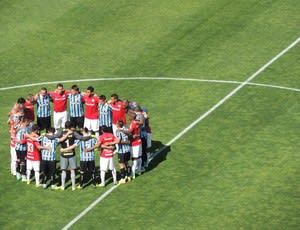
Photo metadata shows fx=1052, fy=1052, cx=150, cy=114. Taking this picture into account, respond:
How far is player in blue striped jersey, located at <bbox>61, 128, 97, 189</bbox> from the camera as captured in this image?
34.8m

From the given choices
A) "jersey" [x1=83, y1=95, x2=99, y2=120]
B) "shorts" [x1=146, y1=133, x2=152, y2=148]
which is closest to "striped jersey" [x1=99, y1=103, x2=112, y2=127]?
"jersey" [x1=83, y1=95, x2=99, y2=120]

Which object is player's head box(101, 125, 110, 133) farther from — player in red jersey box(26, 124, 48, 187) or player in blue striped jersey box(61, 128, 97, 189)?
player in red jersey box(26, 124, 48, 187)

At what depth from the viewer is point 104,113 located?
38.2 meters

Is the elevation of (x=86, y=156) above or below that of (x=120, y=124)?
below

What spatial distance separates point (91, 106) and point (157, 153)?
3144 millimetres

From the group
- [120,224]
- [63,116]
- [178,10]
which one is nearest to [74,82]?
[63,116]

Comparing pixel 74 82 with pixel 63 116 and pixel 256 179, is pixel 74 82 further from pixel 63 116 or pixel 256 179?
pixel 256 179

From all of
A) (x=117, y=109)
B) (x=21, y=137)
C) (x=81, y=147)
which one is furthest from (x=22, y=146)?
(x=117, y=109)

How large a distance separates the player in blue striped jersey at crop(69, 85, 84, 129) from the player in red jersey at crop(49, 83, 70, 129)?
273 millimetres

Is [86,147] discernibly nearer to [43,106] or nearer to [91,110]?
[91,110]

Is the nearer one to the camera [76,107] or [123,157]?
[123,157]

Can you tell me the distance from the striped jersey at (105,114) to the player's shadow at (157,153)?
5.95ft

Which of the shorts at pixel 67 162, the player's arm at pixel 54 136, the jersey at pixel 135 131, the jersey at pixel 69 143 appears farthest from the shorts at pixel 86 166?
the jersey at pixel 135 131

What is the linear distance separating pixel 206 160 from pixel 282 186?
3222mm
